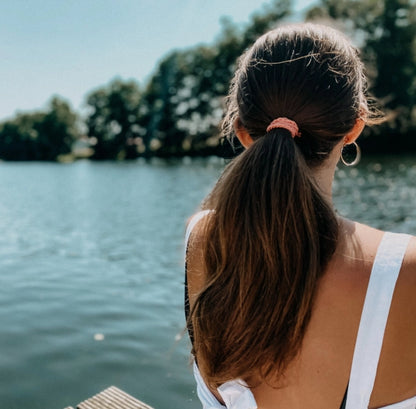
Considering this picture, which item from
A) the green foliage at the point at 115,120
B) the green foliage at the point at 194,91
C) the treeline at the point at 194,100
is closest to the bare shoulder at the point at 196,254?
the treeline at the point at 194,100

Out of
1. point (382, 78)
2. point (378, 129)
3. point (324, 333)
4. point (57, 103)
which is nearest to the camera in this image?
point (324, 333)

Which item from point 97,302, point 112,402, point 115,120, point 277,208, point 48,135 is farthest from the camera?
point 48,135

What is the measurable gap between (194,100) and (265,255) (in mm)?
64570

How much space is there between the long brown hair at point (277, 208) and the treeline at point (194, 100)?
29.1m

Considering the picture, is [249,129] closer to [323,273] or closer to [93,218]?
[323,273]

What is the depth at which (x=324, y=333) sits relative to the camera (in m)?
1.36

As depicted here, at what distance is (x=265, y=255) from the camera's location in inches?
55.3

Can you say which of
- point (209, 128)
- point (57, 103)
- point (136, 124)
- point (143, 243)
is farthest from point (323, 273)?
point (57, 103)

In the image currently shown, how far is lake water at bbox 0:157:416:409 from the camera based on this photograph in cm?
483

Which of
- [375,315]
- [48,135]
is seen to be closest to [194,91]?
[48,135]

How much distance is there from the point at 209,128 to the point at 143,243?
52070mm

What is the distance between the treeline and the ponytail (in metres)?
29.2

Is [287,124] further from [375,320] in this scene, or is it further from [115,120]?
[115,120]

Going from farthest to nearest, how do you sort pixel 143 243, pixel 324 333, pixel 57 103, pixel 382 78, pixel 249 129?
pixel 57 103, pixel 382 78, pixel 143 243, pixel 249 129, pixel 324 333
